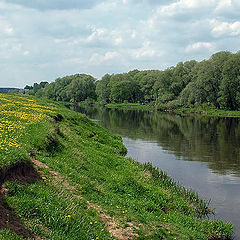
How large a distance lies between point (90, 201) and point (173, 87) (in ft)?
358

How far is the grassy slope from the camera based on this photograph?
30.7 feet

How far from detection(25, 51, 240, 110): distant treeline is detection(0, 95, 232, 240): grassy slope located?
77.1m

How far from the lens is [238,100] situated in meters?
88.1

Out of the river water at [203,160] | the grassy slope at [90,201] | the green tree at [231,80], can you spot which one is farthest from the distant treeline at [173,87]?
the grassy slope at [90,201]

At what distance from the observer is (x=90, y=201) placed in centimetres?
1247

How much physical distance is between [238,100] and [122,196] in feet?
269

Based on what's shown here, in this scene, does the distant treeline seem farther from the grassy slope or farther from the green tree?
the grassy slope

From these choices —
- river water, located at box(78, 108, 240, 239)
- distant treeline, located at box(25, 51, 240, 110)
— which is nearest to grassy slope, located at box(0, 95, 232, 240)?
river water, located at box(78, 108, 240, 239)

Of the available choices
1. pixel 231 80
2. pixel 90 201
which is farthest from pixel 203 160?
pixel 231 80

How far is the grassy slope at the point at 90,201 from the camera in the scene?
935 centimetres

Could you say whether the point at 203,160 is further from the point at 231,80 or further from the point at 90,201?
the point at 231,80

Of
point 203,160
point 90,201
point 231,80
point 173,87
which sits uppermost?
point 231,80

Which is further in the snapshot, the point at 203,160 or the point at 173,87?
the point at 173,87

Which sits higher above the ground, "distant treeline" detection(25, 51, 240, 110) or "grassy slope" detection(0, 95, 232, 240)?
"distant treeline" detection(25, 51, 240, 110)
